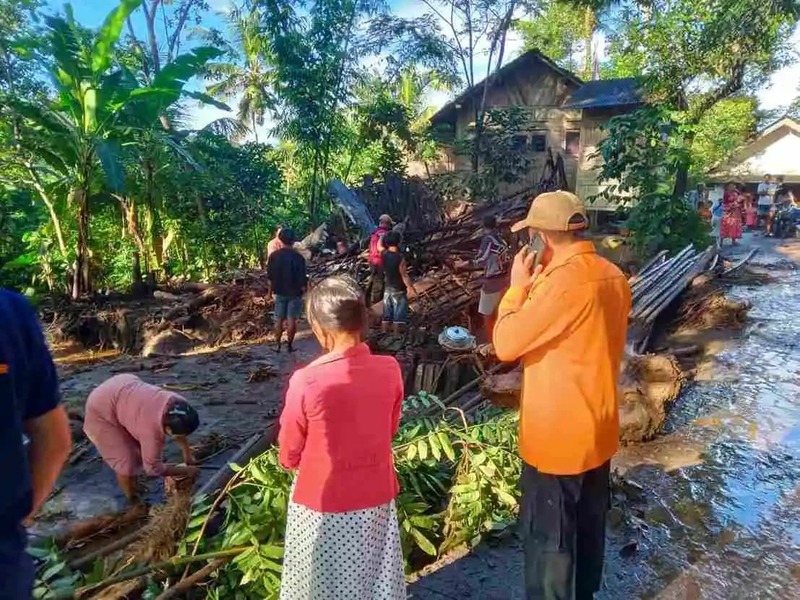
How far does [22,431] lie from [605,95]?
1790cm

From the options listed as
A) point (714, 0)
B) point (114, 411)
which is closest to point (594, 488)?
point (114, 411)

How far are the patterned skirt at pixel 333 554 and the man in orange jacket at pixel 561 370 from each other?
63 cm

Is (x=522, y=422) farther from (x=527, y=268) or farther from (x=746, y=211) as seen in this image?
(x=746, y=211)

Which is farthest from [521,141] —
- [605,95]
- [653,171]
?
[653,171]

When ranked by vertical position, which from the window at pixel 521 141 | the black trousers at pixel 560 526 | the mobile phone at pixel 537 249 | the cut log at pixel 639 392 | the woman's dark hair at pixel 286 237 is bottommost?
the cut log at pixel 639 392

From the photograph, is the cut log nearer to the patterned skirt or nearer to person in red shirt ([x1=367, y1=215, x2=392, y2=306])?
the patterned skirt

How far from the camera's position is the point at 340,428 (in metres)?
2.09

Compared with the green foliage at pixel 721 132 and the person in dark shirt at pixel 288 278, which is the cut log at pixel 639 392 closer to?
the person in dark shirt at pixel 288 278

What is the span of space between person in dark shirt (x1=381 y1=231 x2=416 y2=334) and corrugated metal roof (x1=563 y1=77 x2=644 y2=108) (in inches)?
416

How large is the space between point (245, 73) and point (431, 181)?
33.7ft

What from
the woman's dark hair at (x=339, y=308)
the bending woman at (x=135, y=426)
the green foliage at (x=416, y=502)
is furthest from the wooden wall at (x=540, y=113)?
the woman's dark hair at (x=339, y=308)

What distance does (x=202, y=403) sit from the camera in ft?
20.8

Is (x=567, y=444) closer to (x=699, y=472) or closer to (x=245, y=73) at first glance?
(x=699, y=472)

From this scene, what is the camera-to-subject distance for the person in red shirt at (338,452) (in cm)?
206
